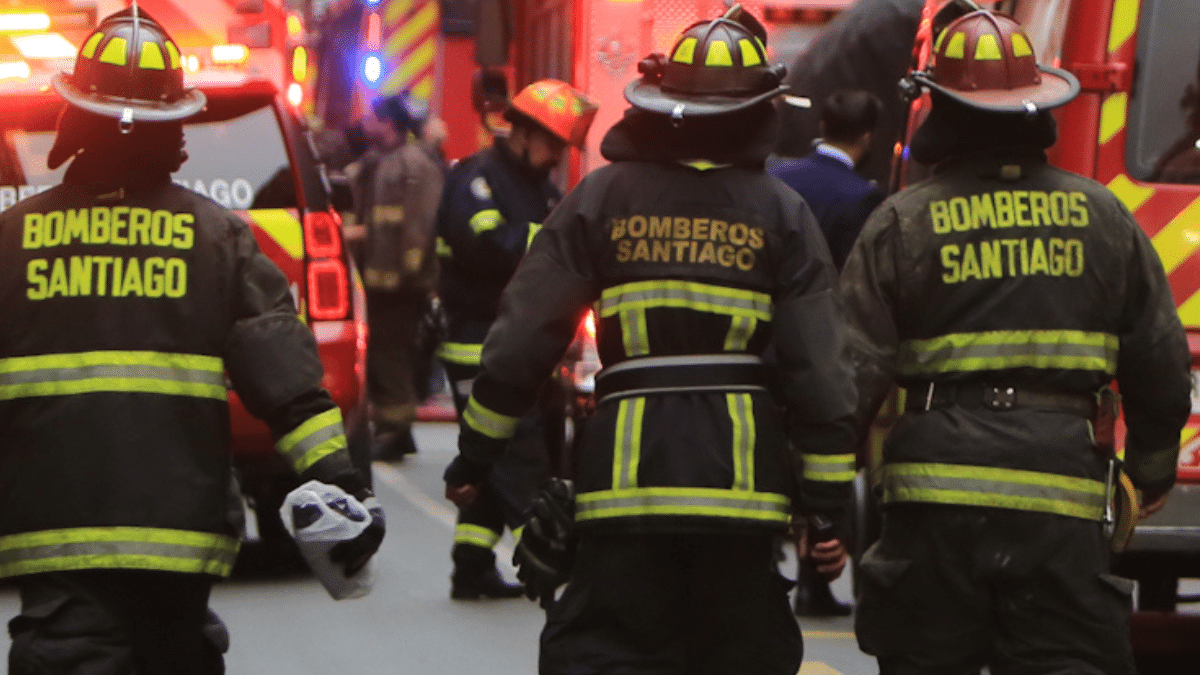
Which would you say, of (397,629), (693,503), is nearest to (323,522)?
(693,503)

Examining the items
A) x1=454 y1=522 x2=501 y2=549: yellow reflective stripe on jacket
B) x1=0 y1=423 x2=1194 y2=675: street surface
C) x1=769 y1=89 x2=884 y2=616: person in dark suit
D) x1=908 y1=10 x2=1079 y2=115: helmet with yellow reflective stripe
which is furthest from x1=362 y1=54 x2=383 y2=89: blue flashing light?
x1=908 y1=10 x2=1079 y2=115: helmet with yellow reflective stripe

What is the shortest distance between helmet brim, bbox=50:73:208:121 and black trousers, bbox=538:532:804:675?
125 centimetres

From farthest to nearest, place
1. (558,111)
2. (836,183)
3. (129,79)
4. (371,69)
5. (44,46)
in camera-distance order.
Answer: (371,69), (44,46), (558,111), (836,183), (129,79)

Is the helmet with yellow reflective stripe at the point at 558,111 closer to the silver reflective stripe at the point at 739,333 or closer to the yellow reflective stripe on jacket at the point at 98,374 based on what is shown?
the silver reflective stripe at the point at 739,333

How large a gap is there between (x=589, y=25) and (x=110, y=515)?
616 cm

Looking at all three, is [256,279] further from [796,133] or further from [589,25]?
[796,133]

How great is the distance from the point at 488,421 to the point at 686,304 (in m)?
0.53

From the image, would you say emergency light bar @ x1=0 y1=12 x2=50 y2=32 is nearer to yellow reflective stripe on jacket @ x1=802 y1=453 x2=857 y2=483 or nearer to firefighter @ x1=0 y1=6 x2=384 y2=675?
firefighter @ x1=0 y1=6 x2=384 y2=675

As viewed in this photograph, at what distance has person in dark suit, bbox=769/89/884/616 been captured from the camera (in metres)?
7.95

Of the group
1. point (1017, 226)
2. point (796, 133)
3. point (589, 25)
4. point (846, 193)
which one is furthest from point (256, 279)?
point (796, 133)

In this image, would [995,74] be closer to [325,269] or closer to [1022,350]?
[1022,350]

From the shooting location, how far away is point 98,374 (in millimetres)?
4473

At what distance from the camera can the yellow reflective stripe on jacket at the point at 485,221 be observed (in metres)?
9.02

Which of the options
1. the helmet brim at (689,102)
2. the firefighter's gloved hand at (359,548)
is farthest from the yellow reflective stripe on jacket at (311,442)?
the helmet brim at (689,102)
